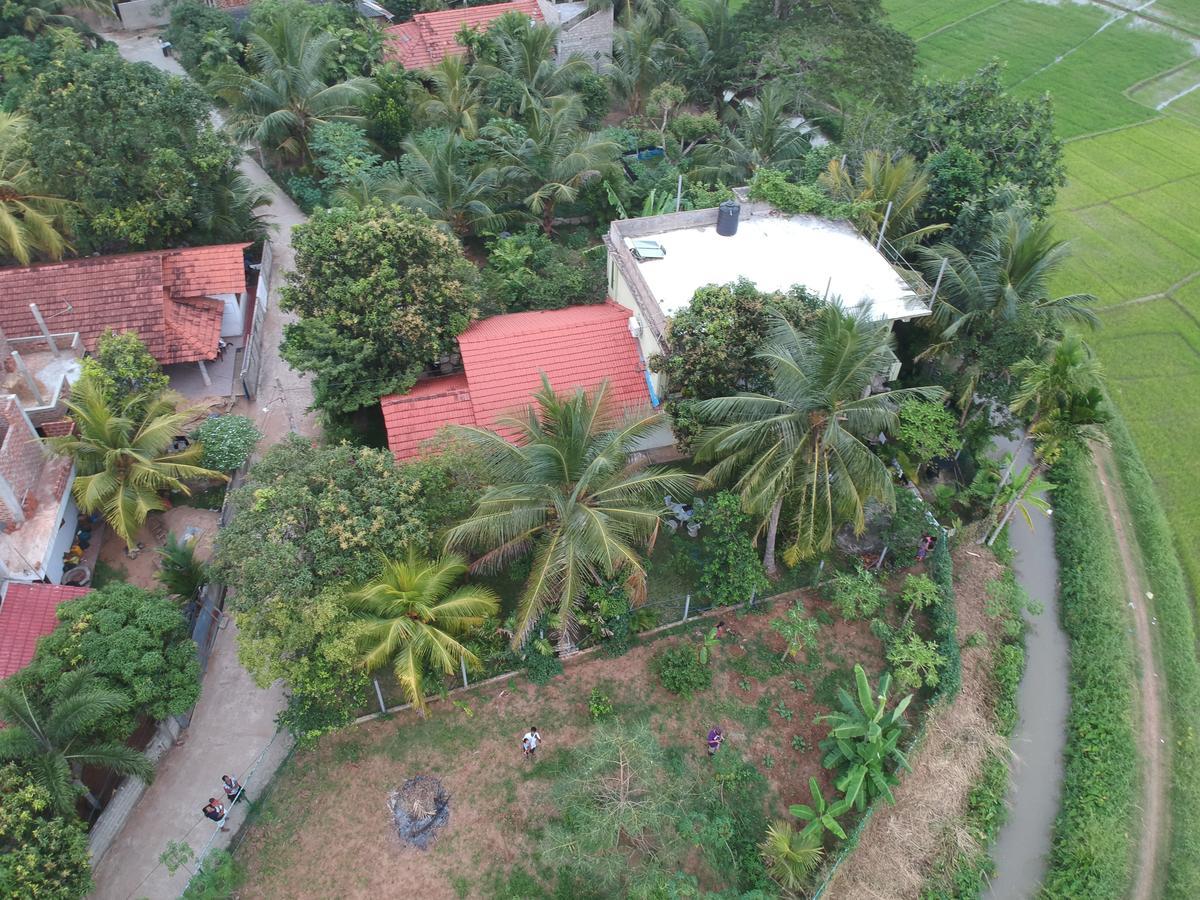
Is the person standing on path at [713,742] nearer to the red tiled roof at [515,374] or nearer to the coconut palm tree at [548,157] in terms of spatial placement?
the red tiled roof at [515,374]

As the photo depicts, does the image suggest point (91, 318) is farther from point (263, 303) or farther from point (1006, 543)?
point (1006, 543)

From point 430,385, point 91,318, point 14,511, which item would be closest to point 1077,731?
point 430,385

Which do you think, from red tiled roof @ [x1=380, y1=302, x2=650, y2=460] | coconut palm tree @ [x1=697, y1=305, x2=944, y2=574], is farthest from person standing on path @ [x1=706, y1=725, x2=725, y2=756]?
red tiled roof @ [x1=380, y1=302, x2=650, y2=460]

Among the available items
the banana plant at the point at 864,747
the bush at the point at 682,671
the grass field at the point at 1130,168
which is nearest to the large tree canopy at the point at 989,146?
the grass field at the point at 1130,168

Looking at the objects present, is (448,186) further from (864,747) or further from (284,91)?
(864,747)

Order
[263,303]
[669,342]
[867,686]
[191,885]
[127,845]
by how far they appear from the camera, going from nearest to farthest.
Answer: [191,885] → [127,845] → [867,686] → [669,342] → [263,303]

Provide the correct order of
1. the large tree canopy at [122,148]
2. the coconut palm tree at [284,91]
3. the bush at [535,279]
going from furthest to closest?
the coconut palm tree at [284,91] → the bush at [535,279] → the large tree canopy at [122,148]
